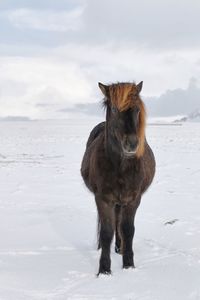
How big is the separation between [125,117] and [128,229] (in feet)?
5.36

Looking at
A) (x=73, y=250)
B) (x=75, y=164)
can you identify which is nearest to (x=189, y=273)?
(x=73, y=250)

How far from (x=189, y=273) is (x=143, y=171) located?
129 cm

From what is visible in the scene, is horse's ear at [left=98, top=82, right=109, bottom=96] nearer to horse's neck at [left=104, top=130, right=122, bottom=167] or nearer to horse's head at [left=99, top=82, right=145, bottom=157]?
horse's head at [left=99, top=82, right=145, bottom=157]

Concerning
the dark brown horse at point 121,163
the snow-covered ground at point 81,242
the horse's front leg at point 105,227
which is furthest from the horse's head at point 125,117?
the snow-covered ground at point 81,242

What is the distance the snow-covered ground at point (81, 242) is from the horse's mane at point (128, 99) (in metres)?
1.49

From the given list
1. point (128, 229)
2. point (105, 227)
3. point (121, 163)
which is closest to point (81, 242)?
point (128, 229)

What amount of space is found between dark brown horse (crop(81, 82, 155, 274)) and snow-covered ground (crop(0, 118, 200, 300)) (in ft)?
1.69

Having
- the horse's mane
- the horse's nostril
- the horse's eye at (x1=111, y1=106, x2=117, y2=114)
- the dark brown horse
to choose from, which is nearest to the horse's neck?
the dark brown horse

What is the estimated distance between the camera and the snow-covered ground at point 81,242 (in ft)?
16.9

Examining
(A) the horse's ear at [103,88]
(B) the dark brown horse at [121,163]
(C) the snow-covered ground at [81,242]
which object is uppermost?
(A) the horse's ear at [103,88]

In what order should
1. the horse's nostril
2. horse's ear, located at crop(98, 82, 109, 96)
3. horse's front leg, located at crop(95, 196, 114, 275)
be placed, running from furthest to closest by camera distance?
horse's front leg, located at crop(95, 196, 114, 275), horse's ear, located at crop(98, 82, 109, 96), the horse's nostril

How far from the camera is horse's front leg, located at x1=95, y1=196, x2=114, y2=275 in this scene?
5.72 m

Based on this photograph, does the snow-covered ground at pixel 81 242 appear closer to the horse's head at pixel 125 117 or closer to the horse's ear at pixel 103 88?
the horse's head at pixel 125 117

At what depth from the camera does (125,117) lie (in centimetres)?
508
